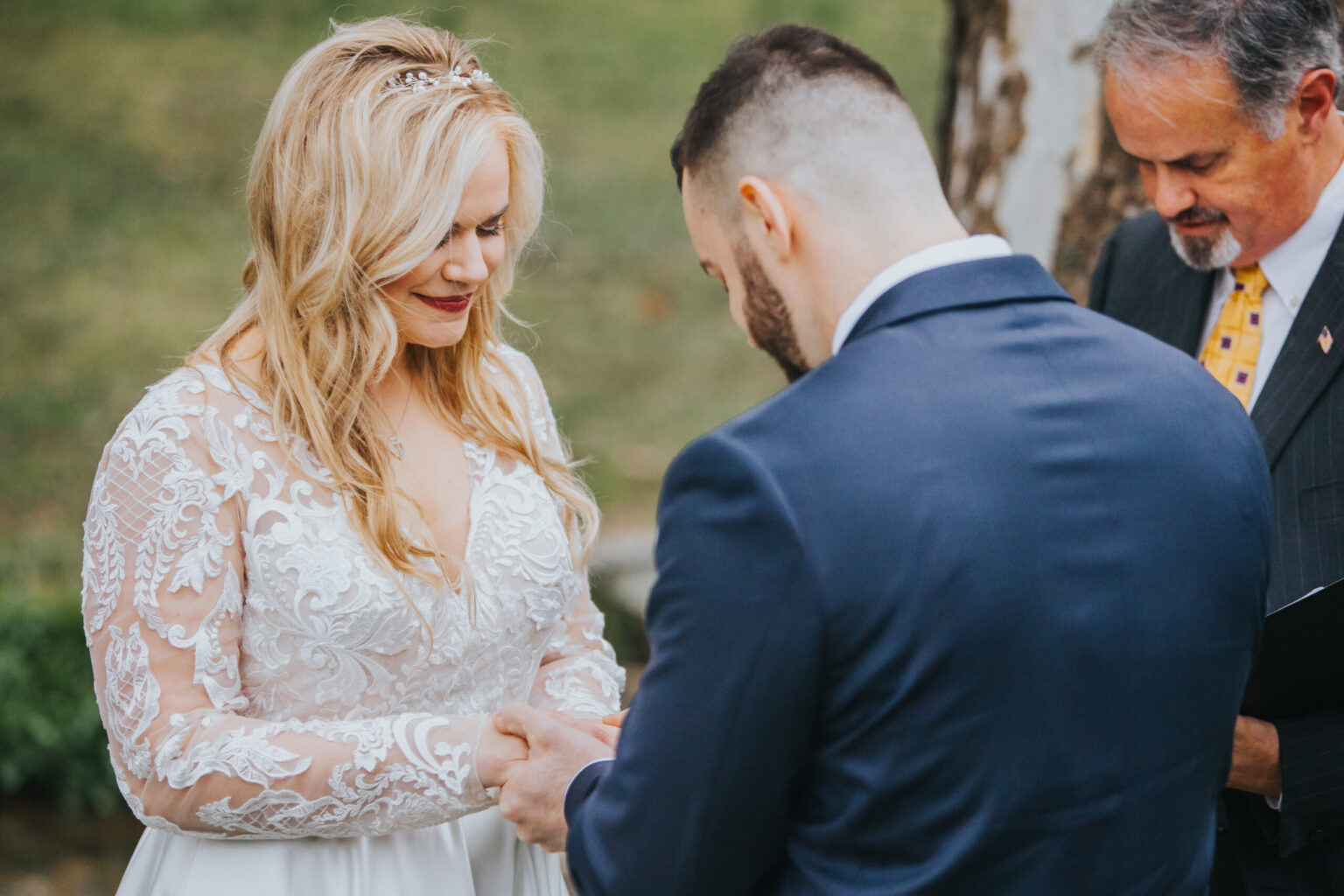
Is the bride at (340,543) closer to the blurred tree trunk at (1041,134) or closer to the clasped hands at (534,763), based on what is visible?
the clasped hands at (534,763)

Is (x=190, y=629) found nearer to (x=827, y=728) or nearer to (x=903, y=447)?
(x=827, y=728)

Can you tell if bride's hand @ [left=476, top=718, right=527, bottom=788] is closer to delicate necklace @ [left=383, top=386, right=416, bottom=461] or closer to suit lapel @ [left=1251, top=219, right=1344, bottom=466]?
delicate necklace @ [left=383, top=386, right=416, bottom=461]

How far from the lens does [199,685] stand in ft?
7.09

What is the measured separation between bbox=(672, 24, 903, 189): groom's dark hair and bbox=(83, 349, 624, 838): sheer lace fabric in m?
0.94

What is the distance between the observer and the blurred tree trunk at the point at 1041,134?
146 inches

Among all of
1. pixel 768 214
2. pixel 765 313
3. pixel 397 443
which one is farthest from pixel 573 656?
pixel 768 214

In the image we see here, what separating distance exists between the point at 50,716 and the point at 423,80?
3.46 m

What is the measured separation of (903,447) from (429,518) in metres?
1.19

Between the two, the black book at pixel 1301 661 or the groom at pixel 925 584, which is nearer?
the groom at pixel 925 584

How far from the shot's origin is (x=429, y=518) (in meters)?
2.45

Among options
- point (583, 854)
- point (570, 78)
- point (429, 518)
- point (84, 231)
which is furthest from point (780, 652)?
point (570, 78)

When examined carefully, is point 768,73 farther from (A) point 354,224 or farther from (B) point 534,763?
(B) point 534,763

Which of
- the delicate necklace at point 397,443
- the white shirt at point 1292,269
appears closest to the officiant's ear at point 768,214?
the delicate necklace at point 397,443

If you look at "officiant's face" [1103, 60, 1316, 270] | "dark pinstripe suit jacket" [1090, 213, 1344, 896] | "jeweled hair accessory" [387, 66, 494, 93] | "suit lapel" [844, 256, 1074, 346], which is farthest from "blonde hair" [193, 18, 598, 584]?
"dark pinstripe suit jacket" [1090, 213, 1344, 896]
